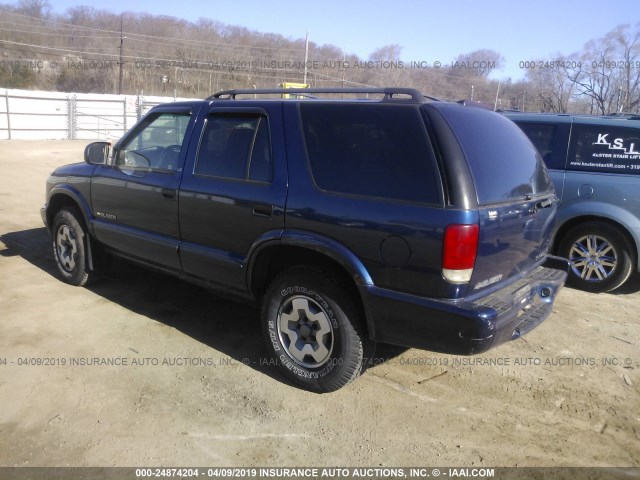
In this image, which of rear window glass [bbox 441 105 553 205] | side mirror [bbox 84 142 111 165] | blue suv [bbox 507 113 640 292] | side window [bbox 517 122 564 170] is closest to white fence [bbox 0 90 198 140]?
side mirror [bbox 84 142 111 165]

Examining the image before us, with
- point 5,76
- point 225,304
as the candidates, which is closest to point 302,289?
point 225,304

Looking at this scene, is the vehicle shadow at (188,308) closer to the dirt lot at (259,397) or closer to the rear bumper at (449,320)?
the dirt lot at (259,397)

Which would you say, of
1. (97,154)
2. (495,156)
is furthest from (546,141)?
(97,154)

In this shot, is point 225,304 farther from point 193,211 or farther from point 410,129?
point 410,129

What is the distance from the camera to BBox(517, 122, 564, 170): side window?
5.71m

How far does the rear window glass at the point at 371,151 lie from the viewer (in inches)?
113

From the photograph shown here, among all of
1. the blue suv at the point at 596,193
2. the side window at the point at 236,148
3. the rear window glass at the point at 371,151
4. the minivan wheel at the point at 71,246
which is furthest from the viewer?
the blue suv at the point at 596,193

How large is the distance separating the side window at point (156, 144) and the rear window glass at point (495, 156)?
2242 mm

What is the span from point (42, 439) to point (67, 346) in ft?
3.93

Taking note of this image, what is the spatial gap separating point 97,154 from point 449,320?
3.59 metres

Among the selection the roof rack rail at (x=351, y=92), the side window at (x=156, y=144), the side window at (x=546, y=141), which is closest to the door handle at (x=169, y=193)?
the side window at (x=156, y=144)


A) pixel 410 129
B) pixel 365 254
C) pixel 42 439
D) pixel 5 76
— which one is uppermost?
pixel 5 76

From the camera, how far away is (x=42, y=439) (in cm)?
290

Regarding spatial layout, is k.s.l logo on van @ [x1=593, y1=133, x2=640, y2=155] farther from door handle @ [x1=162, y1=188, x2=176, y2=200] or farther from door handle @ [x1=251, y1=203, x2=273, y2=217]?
door handle @ [x1=162, y1=188, x2=176, y2=200]
